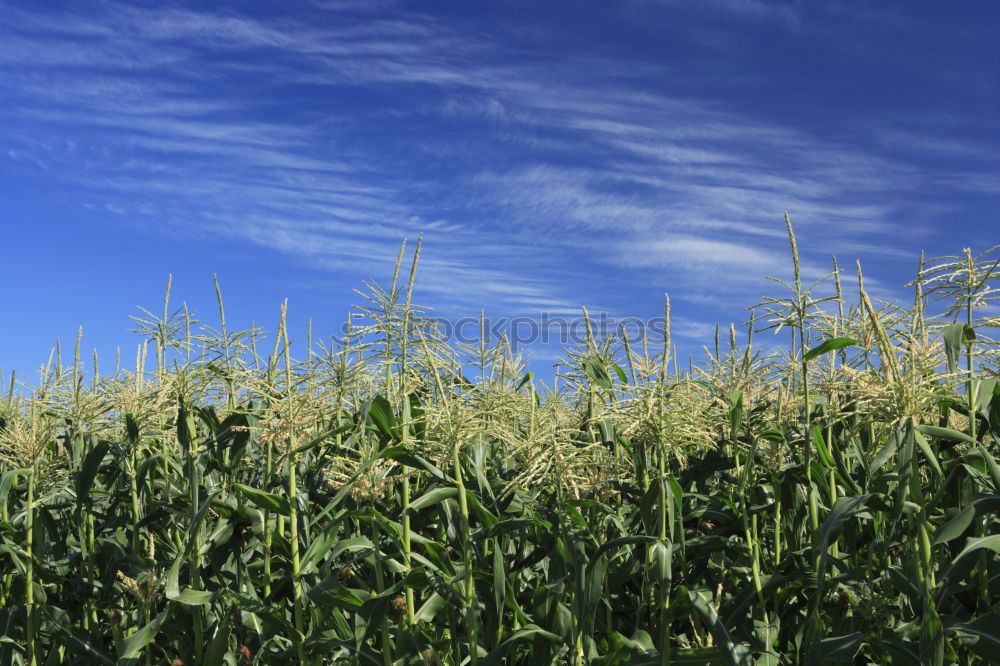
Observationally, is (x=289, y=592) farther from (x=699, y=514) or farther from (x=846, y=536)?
(x=846, y=536)

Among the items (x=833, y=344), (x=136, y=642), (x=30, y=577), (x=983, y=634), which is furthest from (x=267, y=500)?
(x=983, y=634)

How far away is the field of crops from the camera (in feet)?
14.8

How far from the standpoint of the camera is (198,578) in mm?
5832

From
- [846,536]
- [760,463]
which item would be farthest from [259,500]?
[846,536]

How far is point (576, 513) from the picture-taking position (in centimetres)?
495

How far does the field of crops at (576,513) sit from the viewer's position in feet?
14.8

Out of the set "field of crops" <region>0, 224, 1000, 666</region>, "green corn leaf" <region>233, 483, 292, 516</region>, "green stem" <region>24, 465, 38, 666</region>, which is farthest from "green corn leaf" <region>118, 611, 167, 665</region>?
"green stem" <region>24, 465, 38, 666</region>

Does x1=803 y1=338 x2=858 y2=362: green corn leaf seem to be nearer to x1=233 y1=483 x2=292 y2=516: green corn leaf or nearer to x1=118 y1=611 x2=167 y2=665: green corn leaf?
x1=233 y1=483 x2=292 y2=516: green corn leaf

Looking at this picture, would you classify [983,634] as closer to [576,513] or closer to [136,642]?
[576,513]

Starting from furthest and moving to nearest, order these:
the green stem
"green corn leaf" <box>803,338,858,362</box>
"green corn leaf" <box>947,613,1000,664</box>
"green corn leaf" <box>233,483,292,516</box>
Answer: the green stem < "green corn leaf" <box>233,483,292,516</box> < "green corn leaf" <box>803,338,858,362</box> < "green corn leaf" <box>947,613,1000,664</box>

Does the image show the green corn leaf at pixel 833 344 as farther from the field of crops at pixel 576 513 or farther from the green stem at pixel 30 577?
the green stem at pixel 30 577

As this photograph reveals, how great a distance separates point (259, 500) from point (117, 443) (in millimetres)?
2775

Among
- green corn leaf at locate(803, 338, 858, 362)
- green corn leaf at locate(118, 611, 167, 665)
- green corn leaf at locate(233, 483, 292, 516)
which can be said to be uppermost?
green corn leaf at locate(803, 338, 858, 362)

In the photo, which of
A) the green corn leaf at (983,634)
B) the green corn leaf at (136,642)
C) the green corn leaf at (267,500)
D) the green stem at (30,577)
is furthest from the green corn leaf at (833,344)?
the green stem at (30,577)
